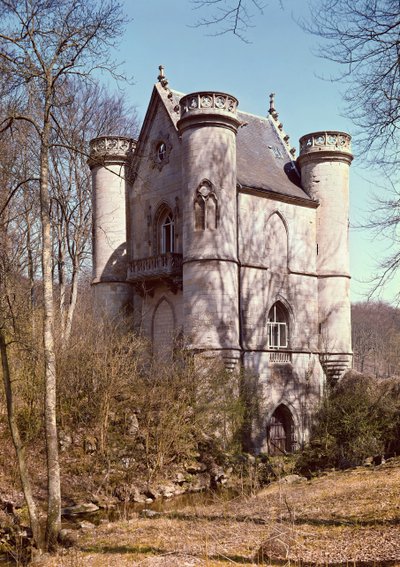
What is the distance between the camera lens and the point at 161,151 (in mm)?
23094

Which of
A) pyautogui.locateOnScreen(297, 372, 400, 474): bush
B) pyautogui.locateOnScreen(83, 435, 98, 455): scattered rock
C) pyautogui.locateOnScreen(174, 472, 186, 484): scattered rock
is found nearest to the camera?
pyautogui.locateOnScreen(83, 435, 98, 455): scattered rock

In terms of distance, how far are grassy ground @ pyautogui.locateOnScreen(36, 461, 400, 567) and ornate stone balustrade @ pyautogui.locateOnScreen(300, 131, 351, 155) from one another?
14.7 m

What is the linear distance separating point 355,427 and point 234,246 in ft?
22.5

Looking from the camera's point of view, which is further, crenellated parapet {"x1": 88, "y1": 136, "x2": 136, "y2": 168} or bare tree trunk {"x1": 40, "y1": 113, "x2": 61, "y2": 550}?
crenellated parapet {"x1": 88, "y1": 136, "x2": 136, "y2": 168}

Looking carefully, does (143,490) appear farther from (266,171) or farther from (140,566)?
(266,171)

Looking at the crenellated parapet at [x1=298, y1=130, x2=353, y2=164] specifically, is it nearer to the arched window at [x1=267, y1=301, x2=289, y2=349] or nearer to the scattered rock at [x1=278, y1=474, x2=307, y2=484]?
the arched window at [x1=267, y1=301, x2=289, y2=349]

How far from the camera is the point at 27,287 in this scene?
2008cm

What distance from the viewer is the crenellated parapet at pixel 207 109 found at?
→ 2009 cm

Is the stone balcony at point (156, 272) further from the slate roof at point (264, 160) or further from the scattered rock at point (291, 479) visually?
the scattered rock at point (291, 479)

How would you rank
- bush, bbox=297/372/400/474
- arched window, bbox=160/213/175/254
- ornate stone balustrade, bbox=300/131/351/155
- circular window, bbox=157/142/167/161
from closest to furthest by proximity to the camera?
bush, bbox=297/372/400/474 < arched window, bbox=160/213/175/254 < circular window, bbox=157/142/167/161 < ornate stone balustrade, bbox=300/131/351/155

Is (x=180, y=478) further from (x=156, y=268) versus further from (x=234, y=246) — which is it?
(x=156, y=268)

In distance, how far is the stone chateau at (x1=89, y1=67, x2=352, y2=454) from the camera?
20.1 meters

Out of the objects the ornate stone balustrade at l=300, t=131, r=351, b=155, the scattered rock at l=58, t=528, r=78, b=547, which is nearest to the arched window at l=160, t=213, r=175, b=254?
the ornate stone balustrade at l=300, t=131, r=351, b=155

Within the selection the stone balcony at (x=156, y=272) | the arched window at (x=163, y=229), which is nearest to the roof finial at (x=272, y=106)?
the arched window at (x=163, y=229)
